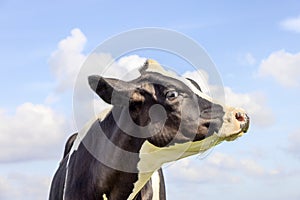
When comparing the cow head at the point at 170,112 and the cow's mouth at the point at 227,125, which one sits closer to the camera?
the cow's mouth at the point at 227,125

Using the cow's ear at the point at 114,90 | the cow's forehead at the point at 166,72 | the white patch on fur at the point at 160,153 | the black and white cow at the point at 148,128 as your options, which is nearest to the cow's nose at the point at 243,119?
the black and white cow at the point at 148,128

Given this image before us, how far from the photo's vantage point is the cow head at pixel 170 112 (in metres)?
13.5

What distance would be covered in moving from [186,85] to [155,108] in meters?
0.60

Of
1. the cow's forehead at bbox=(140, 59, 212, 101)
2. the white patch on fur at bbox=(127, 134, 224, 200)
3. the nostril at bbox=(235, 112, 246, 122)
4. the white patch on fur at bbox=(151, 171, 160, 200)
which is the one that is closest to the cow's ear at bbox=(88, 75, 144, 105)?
the cow's forehead at bbox=(140, 59, 212, 101)

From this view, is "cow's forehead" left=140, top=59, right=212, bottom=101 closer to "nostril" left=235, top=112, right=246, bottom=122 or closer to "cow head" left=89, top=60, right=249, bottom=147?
"cow head" left=89, top=60, right=249, bottom=147

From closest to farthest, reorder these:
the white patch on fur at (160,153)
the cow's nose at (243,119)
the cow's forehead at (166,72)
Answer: the cow's nose at (243,119), the white patch on fur at (160,153), the cow's forehead at (166,72)

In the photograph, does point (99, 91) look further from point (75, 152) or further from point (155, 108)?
point (75, 152)

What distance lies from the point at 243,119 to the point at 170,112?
3.68 ft

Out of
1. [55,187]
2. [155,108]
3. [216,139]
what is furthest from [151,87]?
[55,187]

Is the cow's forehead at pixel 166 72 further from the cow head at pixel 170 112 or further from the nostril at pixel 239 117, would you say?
the nostril at pixel 239 117

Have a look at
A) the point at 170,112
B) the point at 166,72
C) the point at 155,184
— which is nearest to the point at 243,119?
the point at 170,112

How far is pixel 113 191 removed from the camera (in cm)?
1391

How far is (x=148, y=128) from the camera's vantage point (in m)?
13.6

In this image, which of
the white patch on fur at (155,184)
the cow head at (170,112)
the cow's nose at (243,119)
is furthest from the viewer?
the white patch on fur at (155,184)
